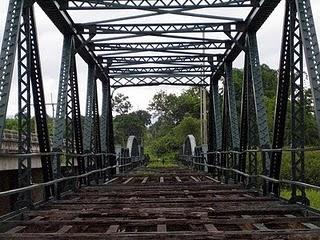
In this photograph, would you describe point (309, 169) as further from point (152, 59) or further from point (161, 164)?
point (161, 164)

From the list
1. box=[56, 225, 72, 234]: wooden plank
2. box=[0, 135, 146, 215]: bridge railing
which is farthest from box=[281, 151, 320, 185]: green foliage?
box=[56, 225, 72, 234]: wooden plank

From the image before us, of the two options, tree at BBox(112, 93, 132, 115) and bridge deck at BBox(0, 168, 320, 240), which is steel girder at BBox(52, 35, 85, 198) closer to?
bridge deck at BBox(0, 168, 320, 240)

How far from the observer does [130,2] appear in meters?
14.8

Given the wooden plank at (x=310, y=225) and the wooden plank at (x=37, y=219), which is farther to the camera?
the wooden plank at (x=37, y=219)

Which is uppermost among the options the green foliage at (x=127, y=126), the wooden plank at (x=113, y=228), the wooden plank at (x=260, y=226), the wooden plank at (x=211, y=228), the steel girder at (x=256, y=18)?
the green foliage at (x=127, y=126)

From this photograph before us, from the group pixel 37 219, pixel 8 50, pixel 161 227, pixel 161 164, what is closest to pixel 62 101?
pixel 8 50

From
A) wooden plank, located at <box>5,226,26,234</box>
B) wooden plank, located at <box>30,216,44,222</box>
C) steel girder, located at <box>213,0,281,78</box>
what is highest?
steel girder, located at <box>213,0,281,78</box>

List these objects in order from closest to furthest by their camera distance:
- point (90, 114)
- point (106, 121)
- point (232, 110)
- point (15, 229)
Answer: point (15, 229) → point (232, 110) → point (90, 114) → point (106, 121)

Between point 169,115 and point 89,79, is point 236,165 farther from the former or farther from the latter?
point 169,115

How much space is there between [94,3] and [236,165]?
6.24m

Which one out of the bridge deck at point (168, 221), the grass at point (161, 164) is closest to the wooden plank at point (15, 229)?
the bridge deck at point (168, 221)

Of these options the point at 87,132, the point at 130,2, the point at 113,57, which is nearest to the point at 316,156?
the point at 113,57

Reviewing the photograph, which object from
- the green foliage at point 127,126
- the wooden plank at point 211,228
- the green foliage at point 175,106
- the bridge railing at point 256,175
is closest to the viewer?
the wooden plank at point 211,228

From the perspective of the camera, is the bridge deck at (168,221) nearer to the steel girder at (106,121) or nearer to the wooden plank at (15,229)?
the wooden plank at (15,229)
